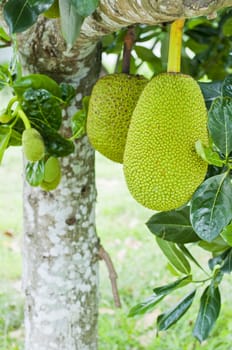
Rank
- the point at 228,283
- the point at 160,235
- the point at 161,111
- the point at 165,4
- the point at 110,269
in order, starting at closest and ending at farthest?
the point at 165,4
the point at 161,111
the point at 160,235
the point at 110,269
the point at 228,283

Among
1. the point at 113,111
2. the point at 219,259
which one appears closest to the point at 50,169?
the point at 113,111

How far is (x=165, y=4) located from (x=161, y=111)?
0.45ft

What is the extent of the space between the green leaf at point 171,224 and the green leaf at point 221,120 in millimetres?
227

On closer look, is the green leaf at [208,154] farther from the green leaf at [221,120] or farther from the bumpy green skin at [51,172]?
the bumpy green skin at [51,172]

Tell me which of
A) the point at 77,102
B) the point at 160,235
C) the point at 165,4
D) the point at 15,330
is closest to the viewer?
the point at 165,4

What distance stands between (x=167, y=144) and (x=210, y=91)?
16cm

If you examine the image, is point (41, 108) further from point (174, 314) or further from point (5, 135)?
point (174, 314)

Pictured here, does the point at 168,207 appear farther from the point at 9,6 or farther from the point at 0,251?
the point at 0,251

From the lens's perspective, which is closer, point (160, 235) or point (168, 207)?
point (168, 207)

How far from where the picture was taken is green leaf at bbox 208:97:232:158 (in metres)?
0.59

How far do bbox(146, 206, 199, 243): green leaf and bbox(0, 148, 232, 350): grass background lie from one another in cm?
62

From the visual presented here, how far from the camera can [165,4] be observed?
0.52 metres

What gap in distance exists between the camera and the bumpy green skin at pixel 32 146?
27.0 inches

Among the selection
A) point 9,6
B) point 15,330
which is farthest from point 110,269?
point 15,330
